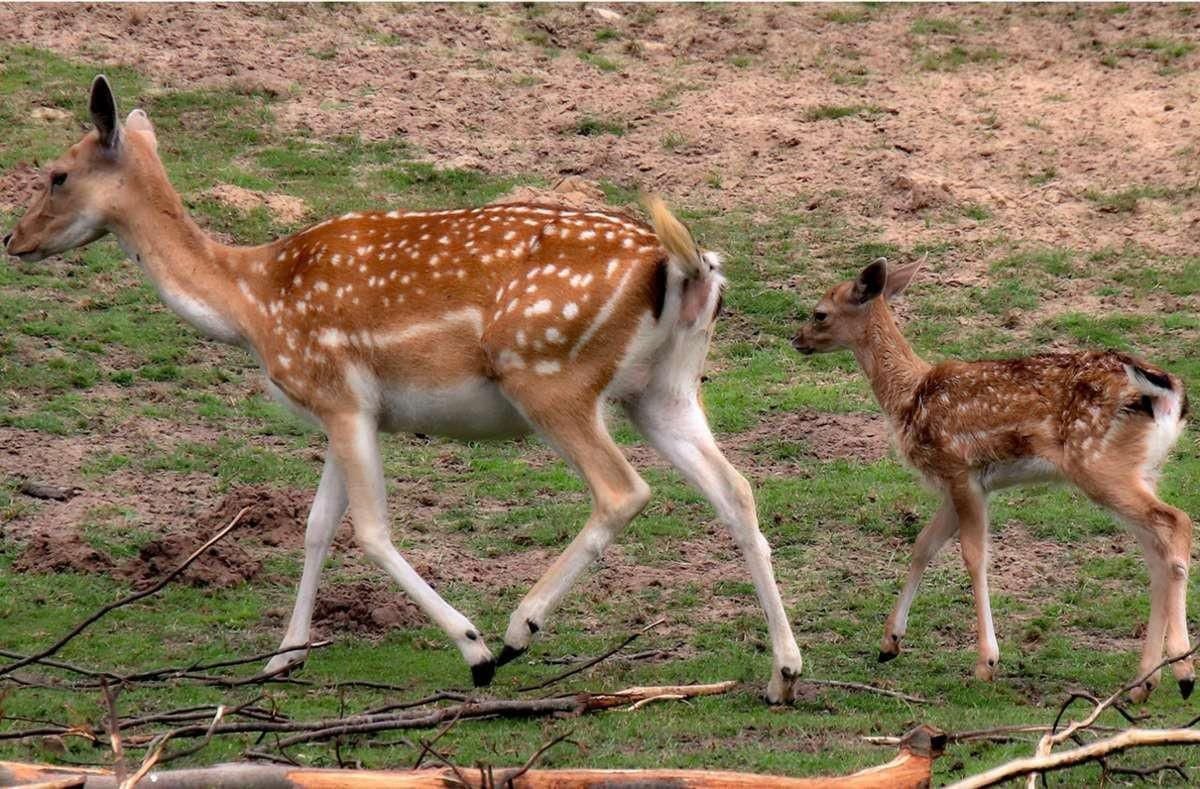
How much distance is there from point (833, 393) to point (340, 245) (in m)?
4.83

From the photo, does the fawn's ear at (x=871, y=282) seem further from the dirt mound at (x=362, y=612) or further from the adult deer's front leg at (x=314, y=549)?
the adult deer's front leg at (x=314, y=549)

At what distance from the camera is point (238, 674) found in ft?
29.7

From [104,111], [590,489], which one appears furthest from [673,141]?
[590,489]

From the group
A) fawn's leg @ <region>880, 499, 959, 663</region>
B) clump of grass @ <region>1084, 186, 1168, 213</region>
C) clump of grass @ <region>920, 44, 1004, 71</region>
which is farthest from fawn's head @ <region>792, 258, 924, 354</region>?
clump of grass @ <region>920, 44, 1004, 71</region>

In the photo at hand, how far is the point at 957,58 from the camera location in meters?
18.2

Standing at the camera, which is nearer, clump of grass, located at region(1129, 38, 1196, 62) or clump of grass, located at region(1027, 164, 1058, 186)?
clump of grass, located at region(1027, 164, 1058, 186)

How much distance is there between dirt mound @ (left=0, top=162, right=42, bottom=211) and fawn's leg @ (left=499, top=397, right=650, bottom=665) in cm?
759

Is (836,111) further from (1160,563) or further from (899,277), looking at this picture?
(1160,563)

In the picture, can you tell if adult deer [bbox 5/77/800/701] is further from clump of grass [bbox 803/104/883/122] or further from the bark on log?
clump of grass [bbox 803/104/883/122]

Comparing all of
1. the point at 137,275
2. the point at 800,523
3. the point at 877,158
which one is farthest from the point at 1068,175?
the point at 137,275

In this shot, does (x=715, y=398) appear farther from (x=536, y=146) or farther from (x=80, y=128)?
(x=80, y=128)

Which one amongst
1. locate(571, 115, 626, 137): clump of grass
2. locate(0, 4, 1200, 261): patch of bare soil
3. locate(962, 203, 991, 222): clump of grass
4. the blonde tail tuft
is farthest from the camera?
locate(571, 115, 626, 137): clump of grass

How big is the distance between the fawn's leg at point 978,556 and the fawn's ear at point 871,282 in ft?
5.06

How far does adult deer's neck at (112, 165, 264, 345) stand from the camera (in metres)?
9.44
